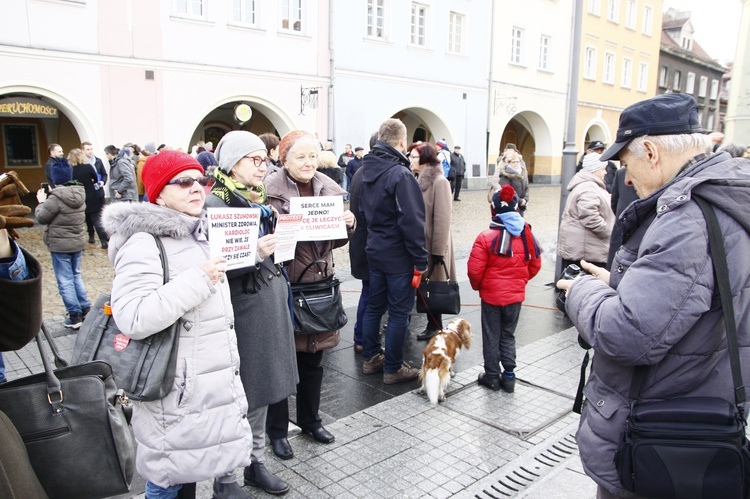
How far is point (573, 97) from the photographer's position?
821 cm

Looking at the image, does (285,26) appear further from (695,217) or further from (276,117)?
(695,217)

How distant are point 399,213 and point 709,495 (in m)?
3.14

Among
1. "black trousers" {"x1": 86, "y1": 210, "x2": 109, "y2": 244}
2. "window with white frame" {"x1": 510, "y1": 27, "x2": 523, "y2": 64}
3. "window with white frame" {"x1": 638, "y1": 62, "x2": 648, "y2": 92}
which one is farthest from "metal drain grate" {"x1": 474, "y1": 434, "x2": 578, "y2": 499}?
"window with white frame" {"x1": 638, "y1": 62, "x2": 648, "y2": 92}

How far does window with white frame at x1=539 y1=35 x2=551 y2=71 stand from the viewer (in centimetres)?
2848

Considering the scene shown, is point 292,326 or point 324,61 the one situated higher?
point 324,61

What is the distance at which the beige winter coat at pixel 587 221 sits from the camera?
20.9ft

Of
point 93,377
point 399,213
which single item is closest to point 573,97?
point 399,213

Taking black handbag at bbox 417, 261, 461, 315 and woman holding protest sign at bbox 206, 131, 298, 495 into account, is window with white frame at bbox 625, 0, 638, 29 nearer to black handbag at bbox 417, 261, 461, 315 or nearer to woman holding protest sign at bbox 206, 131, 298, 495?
black handbag at bbox 417, 261, 461, 315

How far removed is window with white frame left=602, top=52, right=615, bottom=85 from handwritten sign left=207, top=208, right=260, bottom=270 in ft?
111

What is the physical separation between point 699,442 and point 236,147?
8.14ft

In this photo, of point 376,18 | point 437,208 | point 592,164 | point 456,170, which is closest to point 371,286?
point 437,208

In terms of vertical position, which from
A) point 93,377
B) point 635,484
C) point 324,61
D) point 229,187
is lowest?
point 635,484

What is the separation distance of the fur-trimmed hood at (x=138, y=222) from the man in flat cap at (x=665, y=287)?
5.58 ft

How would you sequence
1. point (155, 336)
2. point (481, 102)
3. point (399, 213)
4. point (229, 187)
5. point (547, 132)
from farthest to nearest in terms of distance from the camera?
point (547, 132)
point (481, 102)
point (399, 213)
point (229, 187)
point (155, 336)
